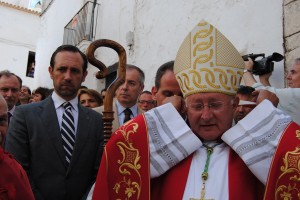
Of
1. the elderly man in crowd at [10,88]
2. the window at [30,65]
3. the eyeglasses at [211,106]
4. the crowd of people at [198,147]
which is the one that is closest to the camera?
the crowd of people at [198,147]

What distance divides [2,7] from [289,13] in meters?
18.6

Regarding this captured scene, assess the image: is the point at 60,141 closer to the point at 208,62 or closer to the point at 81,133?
the point at 81,133

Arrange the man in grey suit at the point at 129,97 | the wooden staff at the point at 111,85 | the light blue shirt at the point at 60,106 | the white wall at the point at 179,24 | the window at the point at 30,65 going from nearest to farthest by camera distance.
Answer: the wooden staff at the point at 111,85 → the light blue shirt at the point at 60,106 → the man in grey suit at the point at 129,97 → the white wall at the point at 179,24 → the window at the point at 30,65

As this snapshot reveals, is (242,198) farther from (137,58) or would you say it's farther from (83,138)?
(137,58)

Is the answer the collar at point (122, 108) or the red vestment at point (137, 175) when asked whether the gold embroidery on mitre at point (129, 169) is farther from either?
the collar at point (122, 108)

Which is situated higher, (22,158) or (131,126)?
(131,126)

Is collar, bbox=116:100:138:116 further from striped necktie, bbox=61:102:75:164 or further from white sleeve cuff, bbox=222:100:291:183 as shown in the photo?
white sleeve cuff, bbox=222:100:291:183

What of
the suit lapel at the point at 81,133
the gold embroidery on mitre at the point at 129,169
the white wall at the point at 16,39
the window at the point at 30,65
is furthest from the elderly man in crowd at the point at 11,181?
the window at the point at 30,65

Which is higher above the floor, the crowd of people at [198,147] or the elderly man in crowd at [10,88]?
the elderly man in crowd at [10,88]

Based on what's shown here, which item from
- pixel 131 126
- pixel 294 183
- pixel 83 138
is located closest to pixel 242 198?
pixel 294 183

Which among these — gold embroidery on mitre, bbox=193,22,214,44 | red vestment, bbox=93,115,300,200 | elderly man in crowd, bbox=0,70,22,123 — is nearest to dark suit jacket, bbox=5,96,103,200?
red vestment, bbox=93,115,300,200

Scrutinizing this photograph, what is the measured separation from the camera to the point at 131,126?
2240 mm

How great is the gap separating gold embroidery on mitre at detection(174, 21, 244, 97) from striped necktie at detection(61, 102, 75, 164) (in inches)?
37.1

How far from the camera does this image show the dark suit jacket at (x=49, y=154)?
275 cm
